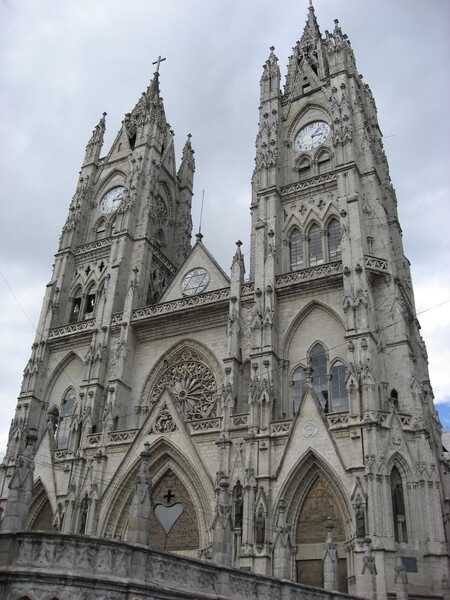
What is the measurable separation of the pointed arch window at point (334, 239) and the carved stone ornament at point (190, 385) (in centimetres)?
728

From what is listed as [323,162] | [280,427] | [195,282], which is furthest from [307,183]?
[280,427]

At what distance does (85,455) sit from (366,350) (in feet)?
39.9

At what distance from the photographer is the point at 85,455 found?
24844 mm

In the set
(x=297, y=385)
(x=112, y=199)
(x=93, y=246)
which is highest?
(x=112, y=199)

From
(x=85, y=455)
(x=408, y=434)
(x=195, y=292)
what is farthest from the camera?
(x=195, y=292)

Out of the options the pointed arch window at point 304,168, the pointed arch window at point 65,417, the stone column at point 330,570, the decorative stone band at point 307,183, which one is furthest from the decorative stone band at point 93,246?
the stone column at point 330,570

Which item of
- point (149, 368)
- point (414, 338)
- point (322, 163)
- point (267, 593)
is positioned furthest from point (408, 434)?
point (322, 163)

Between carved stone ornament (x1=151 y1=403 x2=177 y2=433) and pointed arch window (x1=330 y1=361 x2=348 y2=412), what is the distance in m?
6.10

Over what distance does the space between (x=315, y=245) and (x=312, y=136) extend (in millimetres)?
6712

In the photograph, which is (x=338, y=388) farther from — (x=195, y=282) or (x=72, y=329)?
(x=72, y=329)

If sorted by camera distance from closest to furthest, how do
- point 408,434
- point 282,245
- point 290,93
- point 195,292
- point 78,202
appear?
1. point 408,434
2. point 282,245
3. point 195,292
4. point 290,93
5. point 78,202

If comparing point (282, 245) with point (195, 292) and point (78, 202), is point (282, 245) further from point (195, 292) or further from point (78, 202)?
point (78, 202)

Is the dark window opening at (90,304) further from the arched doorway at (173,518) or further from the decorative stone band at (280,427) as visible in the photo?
the decorative stone band at (280,427)

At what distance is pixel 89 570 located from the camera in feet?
32.6
